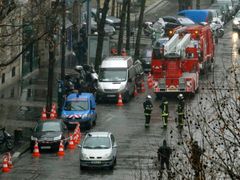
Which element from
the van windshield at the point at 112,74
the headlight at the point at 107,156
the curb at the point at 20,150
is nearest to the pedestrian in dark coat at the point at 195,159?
the headlight at the point at 107,156

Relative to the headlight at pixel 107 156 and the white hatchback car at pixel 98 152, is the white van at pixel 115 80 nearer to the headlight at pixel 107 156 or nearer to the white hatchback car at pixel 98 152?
the white hatchback car at pixel 98 152

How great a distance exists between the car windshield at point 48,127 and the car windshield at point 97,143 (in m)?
3.16

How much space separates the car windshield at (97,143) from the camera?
39469 mm

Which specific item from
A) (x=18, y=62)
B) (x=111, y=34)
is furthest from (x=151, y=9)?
(x=18, y=62)

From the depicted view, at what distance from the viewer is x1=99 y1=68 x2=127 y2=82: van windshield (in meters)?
54.9

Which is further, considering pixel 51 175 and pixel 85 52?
pixel 85 52

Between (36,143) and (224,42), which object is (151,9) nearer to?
(224,42)

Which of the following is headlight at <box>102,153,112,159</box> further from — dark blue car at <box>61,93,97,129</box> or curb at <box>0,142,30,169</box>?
dark blue car at <box>61,93,97,129</box>

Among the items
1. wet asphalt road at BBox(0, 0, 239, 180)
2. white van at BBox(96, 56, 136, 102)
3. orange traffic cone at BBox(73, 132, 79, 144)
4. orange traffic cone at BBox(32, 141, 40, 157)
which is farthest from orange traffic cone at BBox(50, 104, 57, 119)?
orange traffic cone at BBox(32, 141, 40, 157)

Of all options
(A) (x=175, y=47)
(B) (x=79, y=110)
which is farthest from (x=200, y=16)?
(B) (x=79, y=110)

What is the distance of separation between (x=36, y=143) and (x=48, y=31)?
266 inches

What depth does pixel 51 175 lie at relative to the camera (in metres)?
38.5

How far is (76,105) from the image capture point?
156ft

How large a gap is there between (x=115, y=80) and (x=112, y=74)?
1.50ft
